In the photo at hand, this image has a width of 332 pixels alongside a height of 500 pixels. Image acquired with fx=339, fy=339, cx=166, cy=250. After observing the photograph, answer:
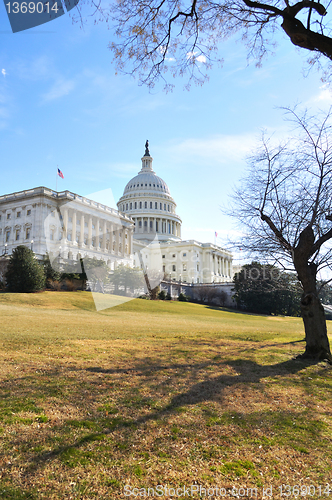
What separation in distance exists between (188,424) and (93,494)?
214cm

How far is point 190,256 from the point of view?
379 ft

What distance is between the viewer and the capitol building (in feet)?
245

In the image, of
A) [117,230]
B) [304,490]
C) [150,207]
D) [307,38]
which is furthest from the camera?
[150,207]

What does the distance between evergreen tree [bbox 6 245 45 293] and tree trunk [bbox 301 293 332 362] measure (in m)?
40.1

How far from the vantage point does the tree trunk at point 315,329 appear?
1126 centimetres

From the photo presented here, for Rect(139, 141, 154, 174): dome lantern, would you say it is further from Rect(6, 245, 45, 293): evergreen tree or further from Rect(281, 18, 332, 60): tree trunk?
Rect(281, 18, 332, 60): tree trunk

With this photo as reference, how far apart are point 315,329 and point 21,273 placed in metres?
41.1

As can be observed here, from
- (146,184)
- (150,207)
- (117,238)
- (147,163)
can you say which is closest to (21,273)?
(117,238)

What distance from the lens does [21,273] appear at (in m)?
44.7

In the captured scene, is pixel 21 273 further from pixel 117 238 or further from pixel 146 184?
pixel 146 184

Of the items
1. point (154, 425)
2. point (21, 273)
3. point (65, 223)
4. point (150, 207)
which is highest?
point (150, 207)

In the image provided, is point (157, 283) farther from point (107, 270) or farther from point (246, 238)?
point (246, 238)

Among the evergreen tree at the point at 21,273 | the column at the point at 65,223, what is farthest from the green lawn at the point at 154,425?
the column at the point at 65,223

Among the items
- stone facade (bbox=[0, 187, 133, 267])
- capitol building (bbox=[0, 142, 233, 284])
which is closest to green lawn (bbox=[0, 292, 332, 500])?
capitol building (bbox=[0, 142, 233, 284])
